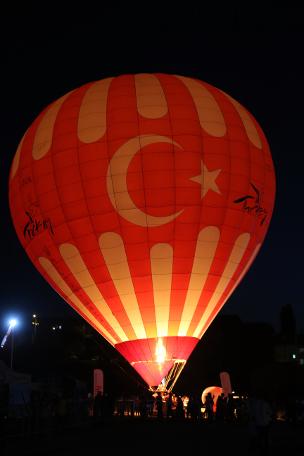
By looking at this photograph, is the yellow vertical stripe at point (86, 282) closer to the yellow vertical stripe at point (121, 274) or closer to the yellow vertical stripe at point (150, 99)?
the yellow vertical stripe at point (121, 274)

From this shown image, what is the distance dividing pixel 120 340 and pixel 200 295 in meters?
3.01

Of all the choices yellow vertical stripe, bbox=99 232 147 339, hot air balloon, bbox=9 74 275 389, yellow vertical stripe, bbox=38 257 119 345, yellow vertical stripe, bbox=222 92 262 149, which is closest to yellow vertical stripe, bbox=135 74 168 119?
hot air balloon, bbox=9 74 275 389

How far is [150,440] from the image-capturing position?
13.6 meters

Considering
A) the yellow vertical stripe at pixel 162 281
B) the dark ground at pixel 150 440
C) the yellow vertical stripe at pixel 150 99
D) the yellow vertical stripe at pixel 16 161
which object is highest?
the yellow vertical stripe at pixel 150 99

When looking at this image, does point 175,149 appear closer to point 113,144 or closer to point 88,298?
point 113,144

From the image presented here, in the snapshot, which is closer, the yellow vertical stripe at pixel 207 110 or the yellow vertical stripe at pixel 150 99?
the yellow vertical stripe at pixel 150 99

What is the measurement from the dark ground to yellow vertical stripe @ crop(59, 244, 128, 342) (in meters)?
3.32

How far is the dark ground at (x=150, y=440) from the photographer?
474 inches

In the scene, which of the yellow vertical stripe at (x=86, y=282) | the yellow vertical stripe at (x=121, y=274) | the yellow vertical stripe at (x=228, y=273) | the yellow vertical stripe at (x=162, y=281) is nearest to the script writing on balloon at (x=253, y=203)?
the yellow vertical stripe at (x=228, y=273)

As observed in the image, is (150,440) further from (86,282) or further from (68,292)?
(68,292)

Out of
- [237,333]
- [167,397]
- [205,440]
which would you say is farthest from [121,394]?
[205,440]

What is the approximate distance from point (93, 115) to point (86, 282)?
531cm

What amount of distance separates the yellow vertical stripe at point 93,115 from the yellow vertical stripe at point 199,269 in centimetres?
451

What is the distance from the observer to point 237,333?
5416cm
